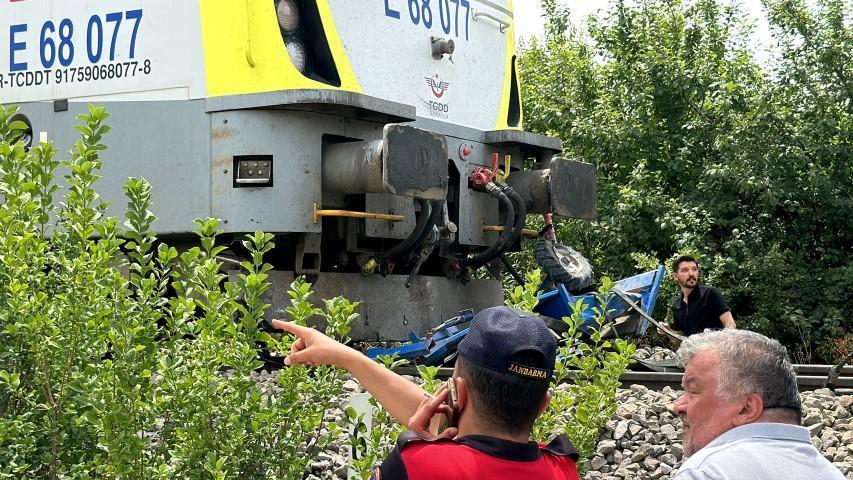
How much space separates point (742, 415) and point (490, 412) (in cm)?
53

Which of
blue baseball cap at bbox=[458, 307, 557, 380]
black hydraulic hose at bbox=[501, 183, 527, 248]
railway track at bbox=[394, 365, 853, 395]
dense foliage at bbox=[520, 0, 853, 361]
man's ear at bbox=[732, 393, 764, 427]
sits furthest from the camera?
dense foliage at bbox=[520, 0, 853, 361]

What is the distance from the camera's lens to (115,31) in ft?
25.0

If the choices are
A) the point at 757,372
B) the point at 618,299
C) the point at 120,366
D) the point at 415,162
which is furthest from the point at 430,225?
the point at 757,372

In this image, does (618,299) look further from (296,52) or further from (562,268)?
(296,52)

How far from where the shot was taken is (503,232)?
8.91 metres

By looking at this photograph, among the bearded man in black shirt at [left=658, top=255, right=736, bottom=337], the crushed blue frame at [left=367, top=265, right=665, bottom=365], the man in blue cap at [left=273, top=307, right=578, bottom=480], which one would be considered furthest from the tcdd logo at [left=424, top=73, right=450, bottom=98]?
the man in blue cap at [left=273, top=307, right=578, bottom=480]

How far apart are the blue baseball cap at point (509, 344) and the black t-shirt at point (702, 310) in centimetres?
620

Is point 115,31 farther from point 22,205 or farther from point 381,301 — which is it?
point 22,205

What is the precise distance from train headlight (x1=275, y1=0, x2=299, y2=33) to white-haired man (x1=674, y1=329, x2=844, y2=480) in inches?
213

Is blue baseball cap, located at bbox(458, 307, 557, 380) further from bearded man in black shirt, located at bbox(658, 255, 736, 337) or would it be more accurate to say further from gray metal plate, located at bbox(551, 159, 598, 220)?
gray metal plate, located at bbox(551, 159, 598, 220)

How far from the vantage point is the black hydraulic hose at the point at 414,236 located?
8070 millimetres

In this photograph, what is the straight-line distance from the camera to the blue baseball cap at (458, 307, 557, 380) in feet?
7.57

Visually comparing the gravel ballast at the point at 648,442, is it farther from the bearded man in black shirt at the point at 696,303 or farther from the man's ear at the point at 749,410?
the man's ear at the point at 749,410

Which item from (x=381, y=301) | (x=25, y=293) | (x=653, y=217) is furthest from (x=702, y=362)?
(x=653, y=217)
